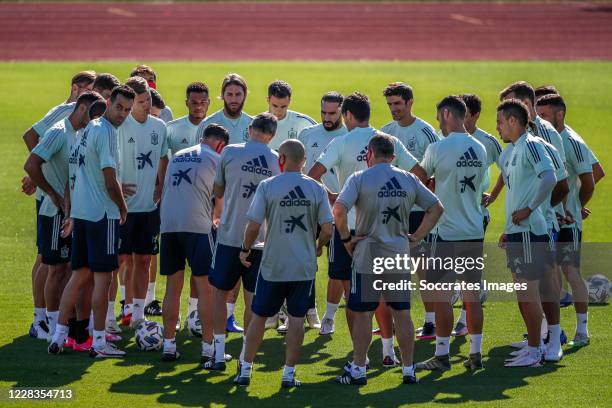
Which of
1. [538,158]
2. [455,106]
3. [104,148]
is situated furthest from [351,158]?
[104,148]

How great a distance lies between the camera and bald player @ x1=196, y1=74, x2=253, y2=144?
451 inches

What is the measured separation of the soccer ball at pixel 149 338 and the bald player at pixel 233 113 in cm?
233

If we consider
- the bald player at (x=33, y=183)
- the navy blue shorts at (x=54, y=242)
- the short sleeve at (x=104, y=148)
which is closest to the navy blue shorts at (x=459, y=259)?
the short sleeve at (x=104, y=148)

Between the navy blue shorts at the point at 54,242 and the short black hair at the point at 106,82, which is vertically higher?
the short black hair at the point at 106,82

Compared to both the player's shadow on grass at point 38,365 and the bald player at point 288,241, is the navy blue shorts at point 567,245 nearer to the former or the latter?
the bald player at point 288,241

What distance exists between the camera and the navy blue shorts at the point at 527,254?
10031 mm

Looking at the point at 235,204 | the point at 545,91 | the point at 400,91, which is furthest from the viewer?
the point at 545,91

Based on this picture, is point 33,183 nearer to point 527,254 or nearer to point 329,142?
point 329,142

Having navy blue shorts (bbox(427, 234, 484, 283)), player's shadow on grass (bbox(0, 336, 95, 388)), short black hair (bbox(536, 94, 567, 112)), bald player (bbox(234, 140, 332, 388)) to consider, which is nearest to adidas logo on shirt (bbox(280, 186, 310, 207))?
bald player (bbox(234, 140, 332, 388))

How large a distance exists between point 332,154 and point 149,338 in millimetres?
2626

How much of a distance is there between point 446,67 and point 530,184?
25333mm

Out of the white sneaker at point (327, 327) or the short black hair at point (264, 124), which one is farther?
the white sneaker at point (327, 327)

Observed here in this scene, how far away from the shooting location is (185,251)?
10344mm

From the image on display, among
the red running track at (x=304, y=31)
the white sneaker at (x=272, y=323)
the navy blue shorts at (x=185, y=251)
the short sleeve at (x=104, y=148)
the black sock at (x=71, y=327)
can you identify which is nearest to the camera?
the short sleeve at (x=104, y=148)
